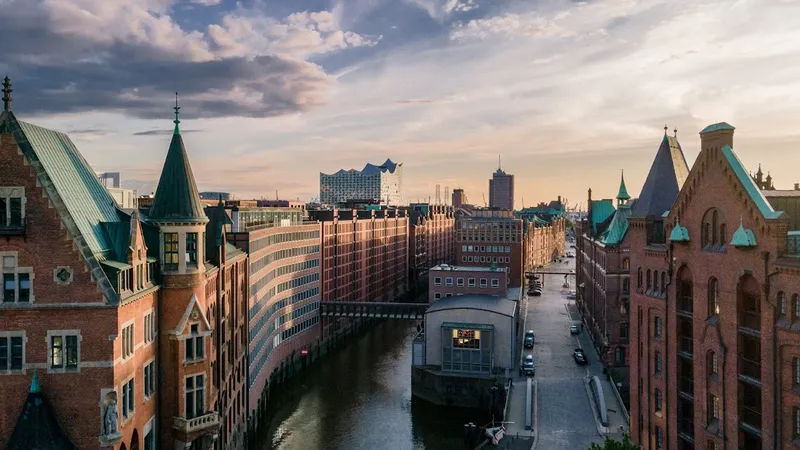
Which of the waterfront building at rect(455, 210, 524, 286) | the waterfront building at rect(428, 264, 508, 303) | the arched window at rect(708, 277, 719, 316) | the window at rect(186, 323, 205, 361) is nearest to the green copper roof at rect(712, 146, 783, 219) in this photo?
the arched window at rect(708, 277, 719, 316)

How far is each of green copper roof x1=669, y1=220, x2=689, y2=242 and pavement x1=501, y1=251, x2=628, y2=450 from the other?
2348 cm

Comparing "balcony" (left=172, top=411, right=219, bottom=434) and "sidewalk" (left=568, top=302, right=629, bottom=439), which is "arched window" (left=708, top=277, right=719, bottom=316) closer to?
"sidewalk" (left=568, top=302, right=629, bottom=439)

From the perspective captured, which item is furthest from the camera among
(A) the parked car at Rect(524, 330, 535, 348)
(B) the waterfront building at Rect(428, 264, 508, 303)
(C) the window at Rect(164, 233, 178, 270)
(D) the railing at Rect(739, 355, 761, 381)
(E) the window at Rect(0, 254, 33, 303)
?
(B) the waterfront building at Rect(428, 264, 508, 303)

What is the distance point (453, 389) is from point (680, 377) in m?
40.0

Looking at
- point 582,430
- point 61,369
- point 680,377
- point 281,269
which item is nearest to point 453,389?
point 582,430

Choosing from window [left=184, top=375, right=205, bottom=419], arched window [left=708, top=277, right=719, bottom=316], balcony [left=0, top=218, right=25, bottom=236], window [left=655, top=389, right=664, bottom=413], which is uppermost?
balcony [left=0, top=218, right=25, bottom=236]

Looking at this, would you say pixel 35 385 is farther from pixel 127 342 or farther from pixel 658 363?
pixel 658 363

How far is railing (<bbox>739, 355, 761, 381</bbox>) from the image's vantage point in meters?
38.3

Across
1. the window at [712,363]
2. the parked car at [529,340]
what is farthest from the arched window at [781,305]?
the parked car at [529,340]

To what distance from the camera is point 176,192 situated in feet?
139

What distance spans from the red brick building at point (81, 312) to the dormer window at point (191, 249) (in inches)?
16.6

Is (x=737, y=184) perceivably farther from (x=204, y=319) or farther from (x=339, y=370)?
(x=339, y=370)

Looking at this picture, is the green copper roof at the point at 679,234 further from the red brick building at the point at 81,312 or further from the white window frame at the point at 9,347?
the white window frame at the point at 9,347

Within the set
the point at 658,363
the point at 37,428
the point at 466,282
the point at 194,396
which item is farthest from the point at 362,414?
the point at 37,428
